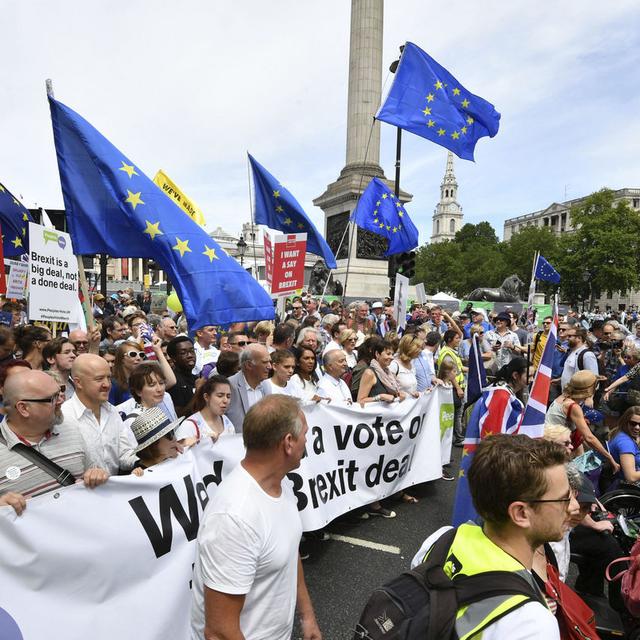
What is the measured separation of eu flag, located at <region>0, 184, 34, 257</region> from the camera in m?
7.66

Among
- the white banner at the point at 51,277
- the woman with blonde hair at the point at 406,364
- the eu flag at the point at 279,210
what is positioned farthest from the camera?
the eu flag at the point at 279,210

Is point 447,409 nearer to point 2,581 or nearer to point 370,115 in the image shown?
point 2,581

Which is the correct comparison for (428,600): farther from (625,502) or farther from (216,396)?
(625,502)

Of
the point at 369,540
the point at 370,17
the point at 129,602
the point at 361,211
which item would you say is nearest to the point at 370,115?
the point at 370,17

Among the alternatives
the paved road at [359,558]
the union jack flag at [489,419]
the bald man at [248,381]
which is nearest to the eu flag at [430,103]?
the bald man at [248,381]

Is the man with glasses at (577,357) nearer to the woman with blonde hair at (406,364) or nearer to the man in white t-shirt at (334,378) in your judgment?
the woman with blonde hair at (406,364)

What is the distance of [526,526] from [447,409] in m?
4.61

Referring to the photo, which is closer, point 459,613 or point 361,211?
point 459,613

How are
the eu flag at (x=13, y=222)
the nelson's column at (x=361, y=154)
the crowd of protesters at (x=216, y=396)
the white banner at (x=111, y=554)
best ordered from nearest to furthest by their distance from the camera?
the white banner at (x=111, y=554), the crowd of protesters at (x=216, y=396), the eu flag at (x=13, y=222), the nelson's column at (x=361, y=154)

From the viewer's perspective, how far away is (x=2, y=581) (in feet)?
6.81

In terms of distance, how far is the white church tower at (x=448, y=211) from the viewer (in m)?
165

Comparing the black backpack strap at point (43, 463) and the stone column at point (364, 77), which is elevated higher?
the stone column at point (364, 77)

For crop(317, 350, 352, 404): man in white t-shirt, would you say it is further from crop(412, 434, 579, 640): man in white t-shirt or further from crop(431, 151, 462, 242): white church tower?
crop(431, 151, 462, 242): white church tower

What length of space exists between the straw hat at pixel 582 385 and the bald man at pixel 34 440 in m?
3.98
